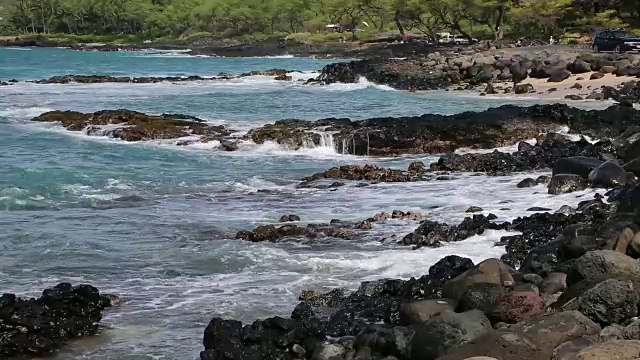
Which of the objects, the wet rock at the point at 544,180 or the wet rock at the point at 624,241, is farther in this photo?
the wet rock at the point at 544,180

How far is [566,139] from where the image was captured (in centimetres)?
2466

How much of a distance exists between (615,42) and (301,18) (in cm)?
8161

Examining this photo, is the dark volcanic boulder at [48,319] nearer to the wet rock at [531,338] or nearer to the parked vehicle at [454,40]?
the wet rock at [531,338]

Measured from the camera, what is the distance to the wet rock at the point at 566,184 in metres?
17.5

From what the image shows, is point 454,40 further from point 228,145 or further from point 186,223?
point 186,223

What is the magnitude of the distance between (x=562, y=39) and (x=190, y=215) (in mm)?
52966

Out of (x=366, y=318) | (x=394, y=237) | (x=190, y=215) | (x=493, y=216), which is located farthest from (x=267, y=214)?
(x=366, y=318)

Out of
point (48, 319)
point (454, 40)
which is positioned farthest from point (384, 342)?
point (454, 40)

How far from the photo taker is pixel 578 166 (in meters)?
18.5

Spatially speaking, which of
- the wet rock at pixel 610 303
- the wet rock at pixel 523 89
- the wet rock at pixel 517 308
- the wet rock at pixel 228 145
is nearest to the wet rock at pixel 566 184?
the wet rock at pixel 517 308

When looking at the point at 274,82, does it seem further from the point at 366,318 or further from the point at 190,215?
the point at 366,318

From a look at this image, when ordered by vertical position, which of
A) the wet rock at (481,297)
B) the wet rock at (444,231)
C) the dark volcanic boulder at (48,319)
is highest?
the wet rock at (481,297)

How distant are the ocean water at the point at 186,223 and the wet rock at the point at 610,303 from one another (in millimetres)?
4065

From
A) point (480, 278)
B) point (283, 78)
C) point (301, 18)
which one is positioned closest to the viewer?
point (480, 278)
